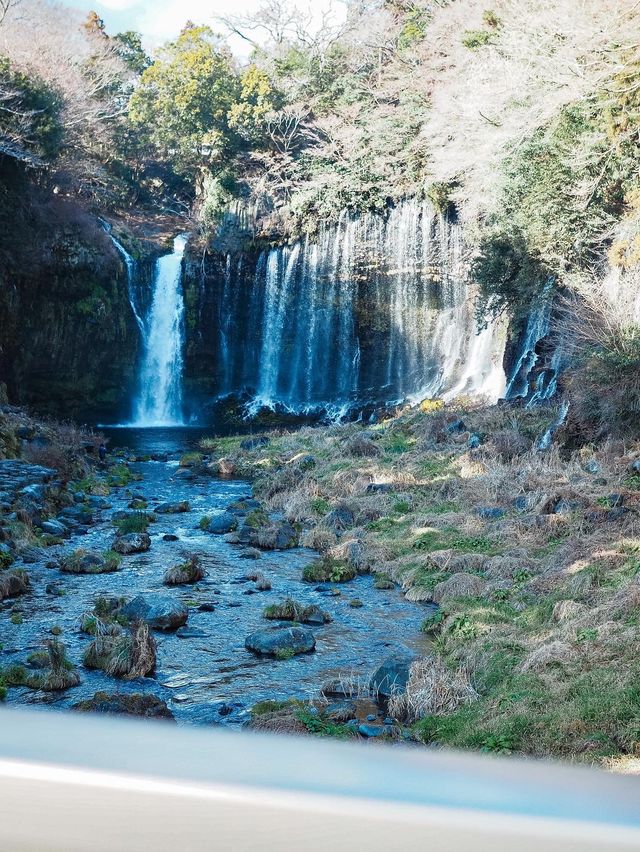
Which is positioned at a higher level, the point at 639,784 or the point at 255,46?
the point at 255,46

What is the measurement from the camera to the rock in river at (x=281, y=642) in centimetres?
815

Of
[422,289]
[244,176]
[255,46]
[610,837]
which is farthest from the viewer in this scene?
[255,46]

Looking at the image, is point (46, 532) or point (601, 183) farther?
point (601, 183)

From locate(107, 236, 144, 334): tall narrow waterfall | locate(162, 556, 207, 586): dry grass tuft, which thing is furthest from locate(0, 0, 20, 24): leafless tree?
locate(162, 556, 207, 586): dry grass tuft

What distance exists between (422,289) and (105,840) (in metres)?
28.1

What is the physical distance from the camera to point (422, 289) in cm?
2838

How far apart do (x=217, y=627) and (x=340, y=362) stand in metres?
21.2

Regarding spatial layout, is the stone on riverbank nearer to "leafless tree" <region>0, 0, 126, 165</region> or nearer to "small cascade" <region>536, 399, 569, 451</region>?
"small cascade" <region>536, 399, 569, 451</region>

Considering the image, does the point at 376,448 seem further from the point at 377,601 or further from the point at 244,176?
the point at 244,176

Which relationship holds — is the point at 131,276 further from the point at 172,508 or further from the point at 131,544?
the point at 131,544

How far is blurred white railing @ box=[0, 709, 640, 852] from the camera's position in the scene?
3.20 feet

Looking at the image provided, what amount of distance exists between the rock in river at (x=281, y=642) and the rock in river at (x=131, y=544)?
4143 mm

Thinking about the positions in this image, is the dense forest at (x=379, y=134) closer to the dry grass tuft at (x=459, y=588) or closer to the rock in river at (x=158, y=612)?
the dry grass tuft at (x=459, y=588)

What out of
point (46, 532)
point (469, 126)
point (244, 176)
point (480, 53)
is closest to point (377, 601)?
point (46, 532)
